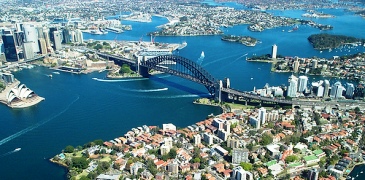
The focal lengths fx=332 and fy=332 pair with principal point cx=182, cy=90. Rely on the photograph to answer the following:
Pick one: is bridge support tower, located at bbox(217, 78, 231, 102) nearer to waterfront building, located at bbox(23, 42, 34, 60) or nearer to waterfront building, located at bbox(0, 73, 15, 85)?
waterfront building, located at bbox(0, 73, 15, 85)

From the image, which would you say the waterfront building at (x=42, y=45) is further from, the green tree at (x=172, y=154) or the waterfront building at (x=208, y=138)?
the green tree at (x=172, y=154)

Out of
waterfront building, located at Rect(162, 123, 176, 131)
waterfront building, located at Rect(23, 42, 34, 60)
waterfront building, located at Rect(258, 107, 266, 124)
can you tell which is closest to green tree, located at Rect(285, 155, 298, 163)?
waterfront building, located at Rect(258, 107, 266, 124)

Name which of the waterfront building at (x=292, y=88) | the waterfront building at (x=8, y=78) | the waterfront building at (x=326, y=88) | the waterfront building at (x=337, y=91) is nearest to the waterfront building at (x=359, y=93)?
the waterfront building at (x=337, y=91)

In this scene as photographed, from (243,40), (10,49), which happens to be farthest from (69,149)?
(243,40)

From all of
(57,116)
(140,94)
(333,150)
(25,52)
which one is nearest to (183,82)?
(140,94)

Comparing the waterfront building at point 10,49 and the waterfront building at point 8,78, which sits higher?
the waterfront building at point 10,49

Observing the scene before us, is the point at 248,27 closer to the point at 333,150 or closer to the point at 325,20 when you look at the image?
the point at 325,20
